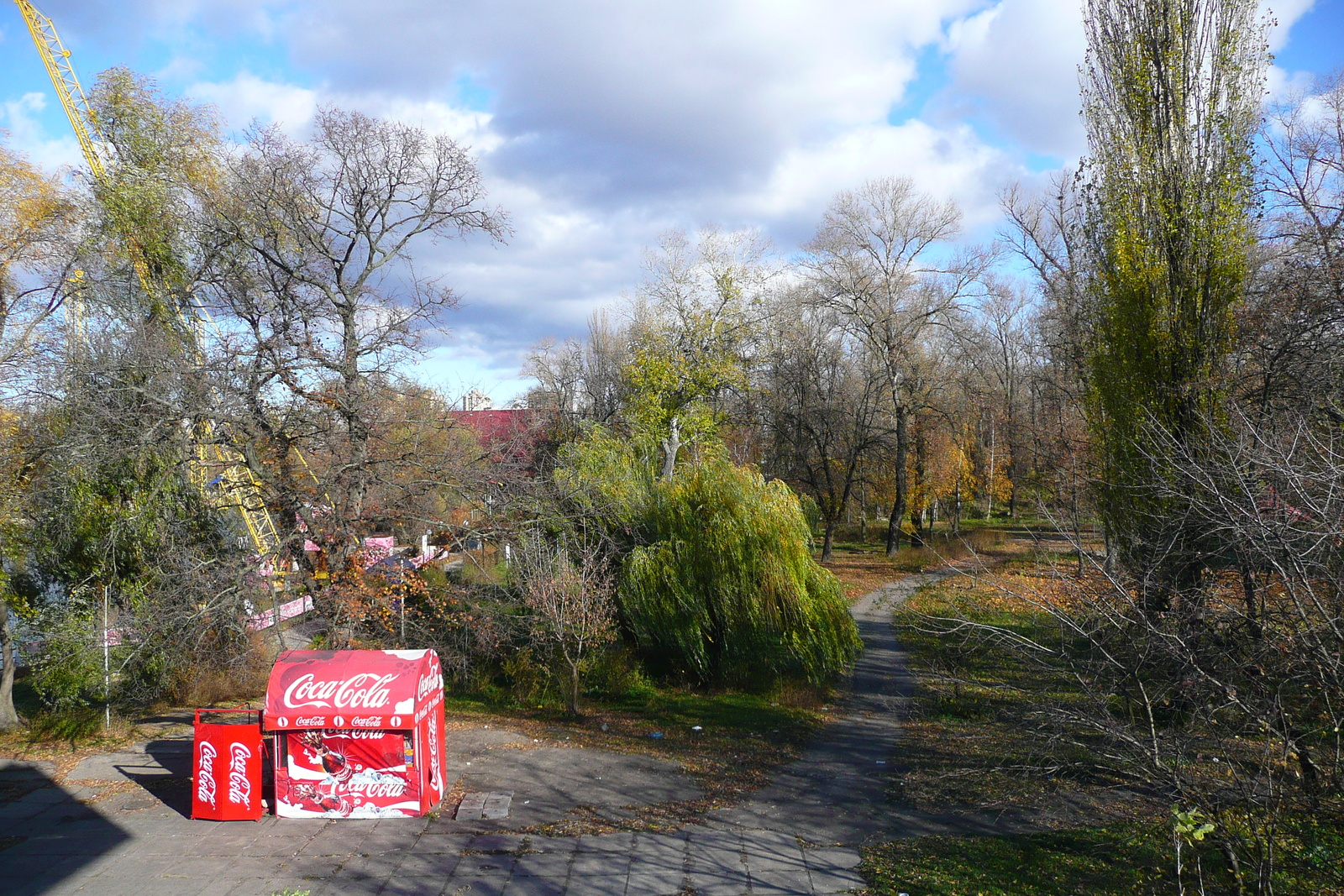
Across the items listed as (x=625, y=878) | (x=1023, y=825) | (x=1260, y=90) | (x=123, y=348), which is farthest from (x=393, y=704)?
(x=1260, y=90)

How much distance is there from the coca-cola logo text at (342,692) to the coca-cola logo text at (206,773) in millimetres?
1425

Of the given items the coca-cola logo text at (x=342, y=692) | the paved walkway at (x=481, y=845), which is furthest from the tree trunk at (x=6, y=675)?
the coca-cola logo text at (x=342, y=692)

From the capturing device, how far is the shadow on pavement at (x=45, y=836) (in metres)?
8.52

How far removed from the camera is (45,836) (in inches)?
379

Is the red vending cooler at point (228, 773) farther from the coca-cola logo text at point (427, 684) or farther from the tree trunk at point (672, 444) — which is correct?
the tree trunk at point (672, 444)

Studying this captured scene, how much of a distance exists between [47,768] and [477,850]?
8.03 meters

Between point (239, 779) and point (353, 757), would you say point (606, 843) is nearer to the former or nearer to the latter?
point (353, 757)

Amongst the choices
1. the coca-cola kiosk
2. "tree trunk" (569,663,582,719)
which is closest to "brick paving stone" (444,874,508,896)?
the coca-cola kiosk

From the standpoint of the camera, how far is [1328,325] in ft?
37.8

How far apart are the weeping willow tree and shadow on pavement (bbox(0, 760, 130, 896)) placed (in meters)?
13.9

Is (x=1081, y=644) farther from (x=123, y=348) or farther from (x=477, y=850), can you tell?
(x=123, y=348)

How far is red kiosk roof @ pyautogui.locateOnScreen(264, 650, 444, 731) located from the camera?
939 cm

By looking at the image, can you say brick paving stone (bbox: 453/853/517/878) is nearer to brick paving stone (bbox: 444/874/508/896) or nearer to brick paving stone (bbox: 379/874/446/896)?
brick paving stone (bbox: 444/874/508/896)

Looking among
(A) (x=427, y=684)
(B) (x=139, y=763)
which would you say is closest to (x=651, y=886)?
(A) (x=427, y=684)
